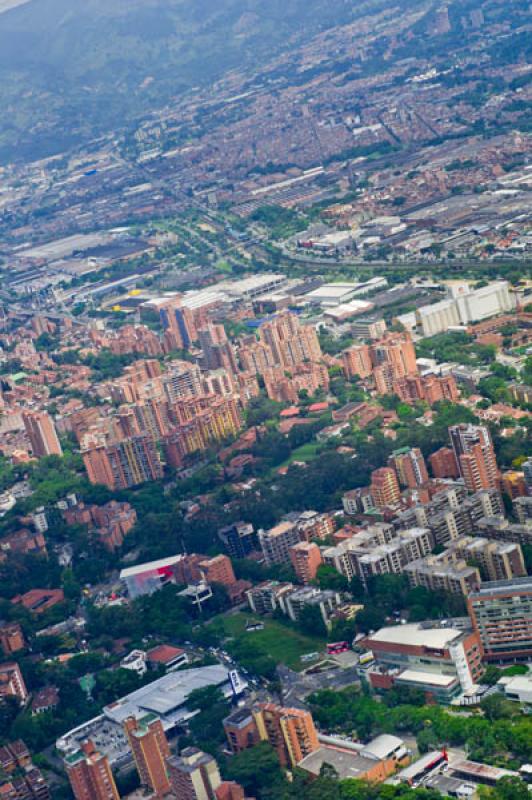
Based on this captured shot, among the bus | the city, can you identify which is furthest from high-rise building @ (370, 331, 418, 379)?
the bus

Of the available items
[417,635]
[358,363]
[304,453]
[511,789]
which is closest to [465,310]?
[358,363]

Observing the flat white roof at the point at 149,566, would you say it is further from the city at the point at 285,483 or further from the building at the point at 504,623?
the building at the point at 504,623

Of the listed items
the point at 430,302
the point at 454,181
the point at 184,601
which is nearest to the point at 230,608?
the point at 184,601

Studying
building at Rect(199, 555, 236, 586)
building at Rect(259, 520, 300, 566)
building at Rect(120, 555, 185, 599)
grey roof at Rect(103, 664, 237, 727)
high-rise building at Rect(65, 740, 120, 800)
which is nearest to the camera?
high-rise building at Rect(65, 740, 120, 800)

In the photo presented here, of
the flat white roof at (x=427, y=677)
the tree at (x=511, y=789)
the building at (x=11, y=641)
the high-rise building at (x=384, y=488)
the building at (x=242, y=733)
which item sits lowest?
the tree at (x=511, y=789)

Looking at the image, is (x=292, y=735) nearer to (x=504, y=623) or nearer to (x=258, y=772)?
(x=258, y=772)

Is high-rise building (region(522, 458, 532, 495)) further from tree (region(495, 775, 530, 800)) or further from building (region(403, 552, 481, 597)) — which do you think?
tree (region(495, 775, 530, 800))

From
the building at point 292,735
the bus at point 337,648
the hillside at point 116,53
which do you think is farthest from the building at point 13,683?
the hillside at point 116,53
